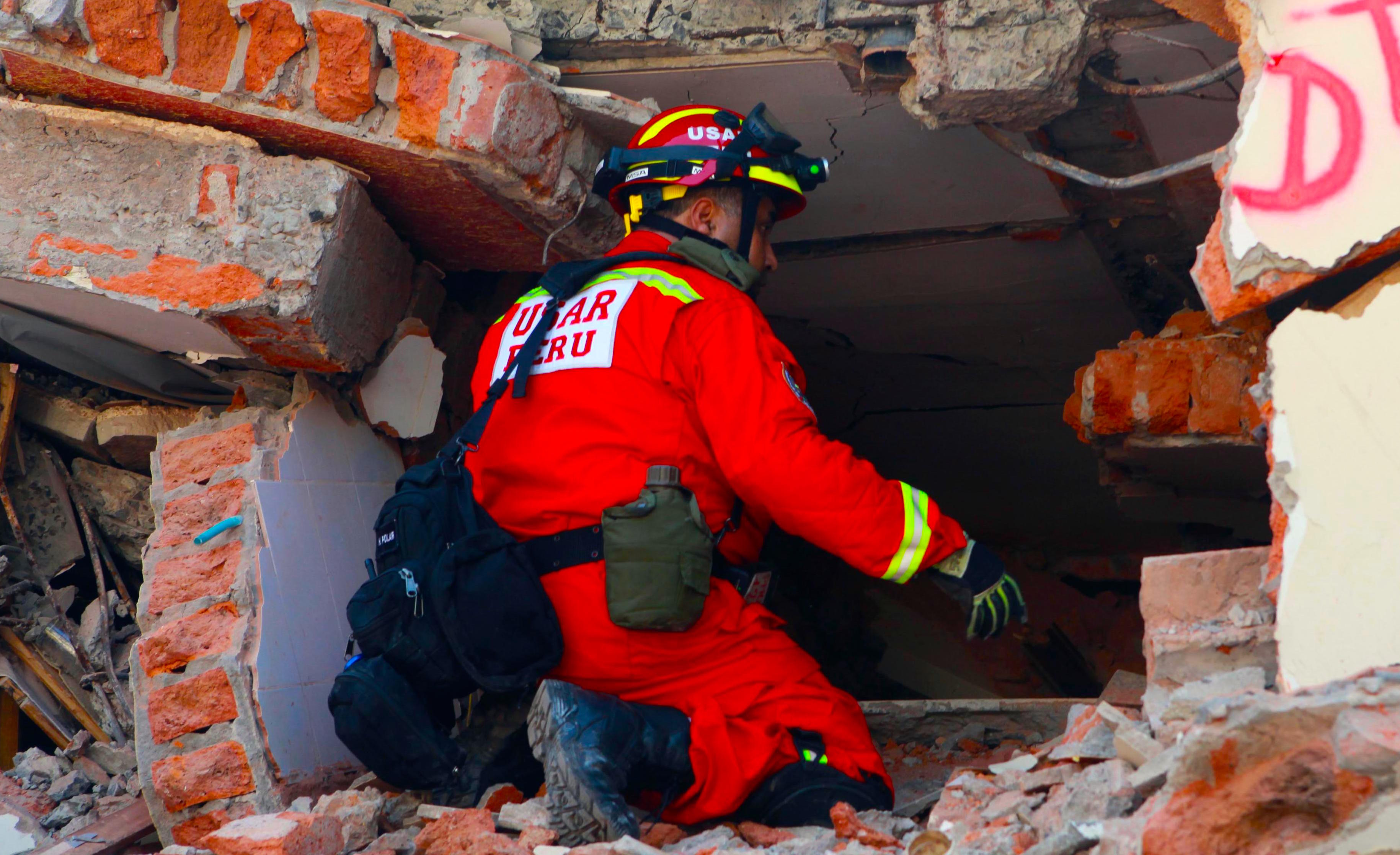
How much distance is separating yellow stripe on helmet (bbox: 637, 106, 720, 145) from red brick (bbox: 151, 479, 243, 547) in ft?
4.05

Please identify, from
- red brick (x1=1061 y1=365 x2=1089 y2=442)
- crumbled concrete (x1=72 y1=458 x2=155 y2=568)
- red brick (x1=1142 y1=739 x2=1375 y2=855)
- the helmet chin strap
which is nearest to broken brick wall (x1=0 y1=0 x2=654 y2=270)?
the helmet chin strap

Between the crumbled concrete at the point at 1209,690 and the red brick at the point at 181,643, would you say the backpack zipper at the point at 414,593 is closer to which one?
the red brick at the point at 181,643

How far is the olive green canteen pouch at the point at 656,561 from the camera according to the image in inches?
89.0

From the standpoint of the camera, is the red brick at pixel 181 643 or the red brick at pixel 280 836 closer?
the red brick at pixel 280 836

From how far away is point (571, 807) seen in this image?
81.0 inches

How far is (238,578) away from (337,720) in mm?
463

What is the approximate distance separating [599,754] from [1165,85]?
1832mm

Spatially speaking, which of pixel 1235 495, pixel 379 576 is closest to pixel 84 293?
pixel 379 576

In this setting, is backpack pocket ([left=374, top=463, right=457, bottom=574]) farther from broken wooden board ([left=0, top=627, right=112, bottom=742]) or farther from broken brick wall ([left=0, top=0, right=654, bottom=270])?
broken wooden board ([left=0, top=627, right=112, bottom=742])

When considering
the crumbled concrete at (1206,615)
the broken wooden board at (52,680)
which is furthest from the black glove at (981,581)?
the broken wooden board at (52,680)

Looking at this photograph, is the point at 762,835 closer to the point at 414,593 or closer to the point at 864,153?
the point at 414,593

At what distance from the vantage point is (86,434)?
10.0 ft

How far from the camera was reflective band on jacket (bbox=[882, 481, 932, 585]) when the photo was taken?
7.48 feet

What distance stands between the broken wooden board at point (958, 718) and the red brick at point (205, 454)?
1831 mm
